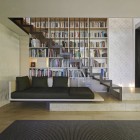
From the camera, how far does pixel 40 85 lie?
20.1 ft

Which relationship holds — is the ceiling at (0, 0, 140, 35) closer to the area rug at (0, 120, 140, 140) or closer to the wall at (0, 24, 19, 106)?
the wall at (0, 24, 19, 106)

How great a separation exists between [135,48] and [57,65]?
327cm

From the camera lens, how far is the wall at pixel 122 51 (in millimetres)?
7289

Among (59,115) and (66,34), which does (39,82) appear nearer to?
(59,115)

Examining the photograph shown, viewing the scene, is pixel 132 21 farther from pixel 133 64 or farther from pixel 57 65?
pixel 57 65

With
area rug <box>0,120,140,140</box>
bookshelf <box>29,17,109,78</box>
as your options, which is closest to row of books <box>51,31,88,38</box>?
bookshelf <box>29,17,109,78</box>

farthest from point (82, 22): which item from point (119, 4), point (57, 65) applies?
point (119, 4)

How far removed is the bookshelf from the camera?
7.16 metres

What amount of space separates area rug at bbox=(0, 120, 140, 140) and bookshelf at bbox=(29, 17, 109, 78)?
3519 millimetres

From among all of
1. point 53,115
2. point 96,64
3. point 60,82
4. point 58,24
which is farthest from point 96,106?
point 58,24

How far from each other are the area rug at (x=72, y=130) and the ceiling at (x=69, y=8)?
242 cm

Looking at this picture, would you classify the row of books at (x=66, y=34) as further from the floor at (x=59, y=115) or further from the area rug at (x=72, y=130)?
the area rug at (x=72, y=130)

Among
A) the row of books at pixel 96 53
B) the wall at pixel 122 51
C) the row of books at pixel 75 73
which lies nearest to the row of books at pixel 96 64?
the row of books at pixel 96 53

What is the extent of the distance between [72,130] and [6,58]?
3.43m
